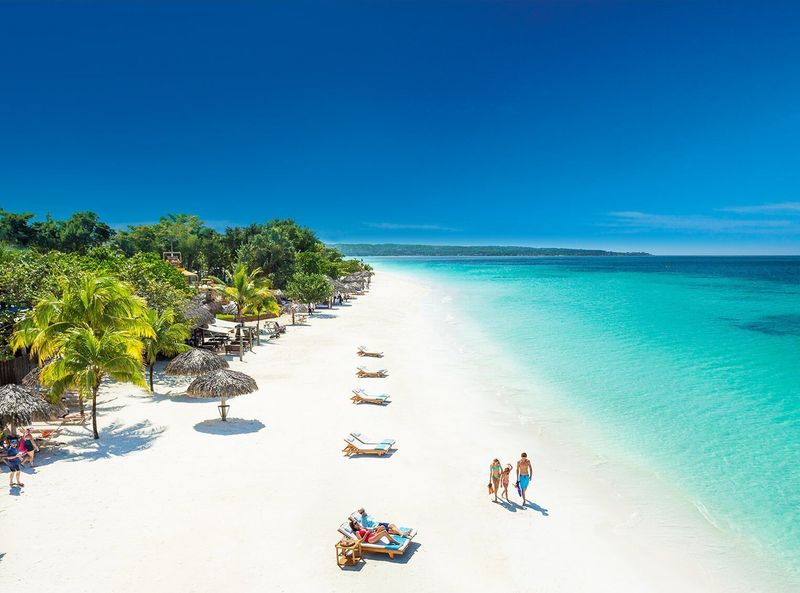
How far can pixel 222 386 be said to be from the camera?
12.8m

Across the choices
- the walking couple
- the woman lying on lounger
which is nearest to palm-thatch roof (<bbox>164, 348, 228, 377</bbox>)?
the woman lying on lounger

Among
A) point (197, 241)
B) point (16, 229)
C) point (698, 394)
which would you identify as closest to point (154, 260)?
point (698, 394)

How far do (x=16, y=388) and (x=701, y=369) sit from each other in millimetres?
24467

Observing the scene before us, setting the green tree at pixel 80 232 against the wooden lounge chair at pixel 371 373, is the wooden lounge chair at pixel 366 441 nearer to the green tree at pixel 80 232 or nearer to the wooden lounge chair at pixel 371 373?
the wooden lounge chair at pixel 371 373

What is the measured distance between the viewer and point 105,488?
366 inches

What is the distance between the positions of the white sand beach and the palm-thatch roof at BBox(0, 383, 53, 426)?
1.04 m

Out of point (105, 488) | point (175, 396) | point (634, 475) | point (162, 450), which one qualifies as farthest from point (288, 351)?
point (634, 475)

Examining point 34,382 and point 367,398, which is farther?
point 367,398

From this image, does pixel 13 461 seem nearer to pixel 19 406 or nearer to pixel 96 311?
pixel 19 406

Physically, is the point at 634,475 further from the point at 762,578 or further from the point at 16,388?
the point at 16,388

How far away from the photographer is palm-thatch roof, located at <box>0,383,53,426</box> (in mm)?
10305

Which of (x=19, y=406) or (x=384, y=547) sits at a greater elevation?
(x=19, y=406)

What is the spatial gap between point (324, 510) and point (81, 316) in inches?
318

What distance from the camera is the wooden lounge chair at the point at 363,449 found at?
1123 centimetres
